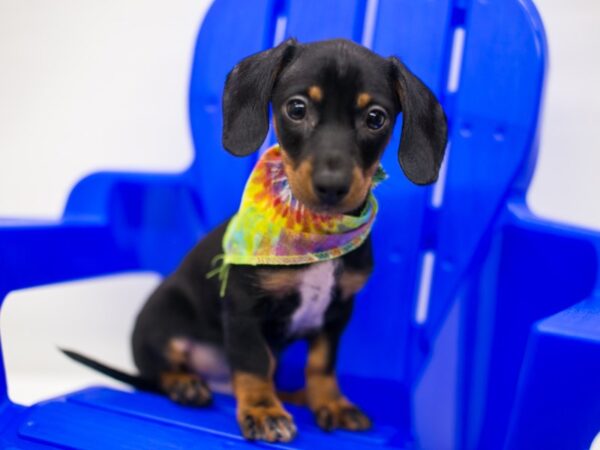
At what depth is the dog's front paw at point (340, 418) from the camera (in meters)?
1.92

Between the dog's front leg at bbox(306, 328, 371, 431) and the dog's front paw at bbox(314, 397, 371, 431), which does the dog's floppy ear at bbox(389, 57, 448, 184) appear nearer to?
the dog's front leg at bbox(306, 328, 371, 431)

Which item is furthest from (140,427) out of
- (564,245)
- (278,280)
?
(564,245)

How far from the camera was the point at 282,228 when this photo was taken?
181 cm

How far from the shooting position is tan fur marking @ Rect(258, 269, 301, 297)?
1.81 meters

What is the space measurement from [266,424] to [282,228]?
481 mm

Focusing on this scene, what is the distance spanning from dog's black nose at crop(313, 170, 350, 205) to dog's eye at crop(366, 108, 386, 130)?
20 centimetres

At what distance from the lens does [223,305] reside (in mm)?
1895

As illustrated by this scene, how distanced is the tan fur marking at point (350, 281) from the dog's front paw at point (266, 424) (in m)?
0.35

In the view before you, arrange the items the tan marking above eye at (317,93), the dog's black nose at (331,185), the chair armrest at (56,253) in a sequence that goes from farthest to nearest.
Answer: the chair armrest at (56,253) < the tan marking above eye at (317,93) < the dog's black nose at (331,185)

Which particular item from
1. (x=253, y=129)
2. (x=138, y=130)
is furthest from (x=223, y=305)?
(x=138, y=130)

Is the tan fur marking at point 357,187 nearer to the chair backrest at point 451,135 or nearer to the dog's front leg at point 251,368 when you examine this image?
the dog's front leg at point 251,368

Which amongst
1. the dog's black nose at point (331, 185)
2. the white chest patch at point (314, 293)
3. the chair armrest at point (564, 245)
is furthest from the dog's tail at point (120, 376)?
the chair armrest at point (564, 245)

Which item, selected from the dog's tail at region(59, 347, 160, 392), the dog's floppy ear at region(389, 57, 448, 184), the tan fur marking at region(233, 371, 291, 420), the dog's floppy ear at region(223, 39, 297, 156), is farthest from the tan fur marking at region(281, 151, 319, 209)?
the dog's tail at region(59, 347, 160, 392)

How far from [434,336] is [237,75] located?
1.04 metres
